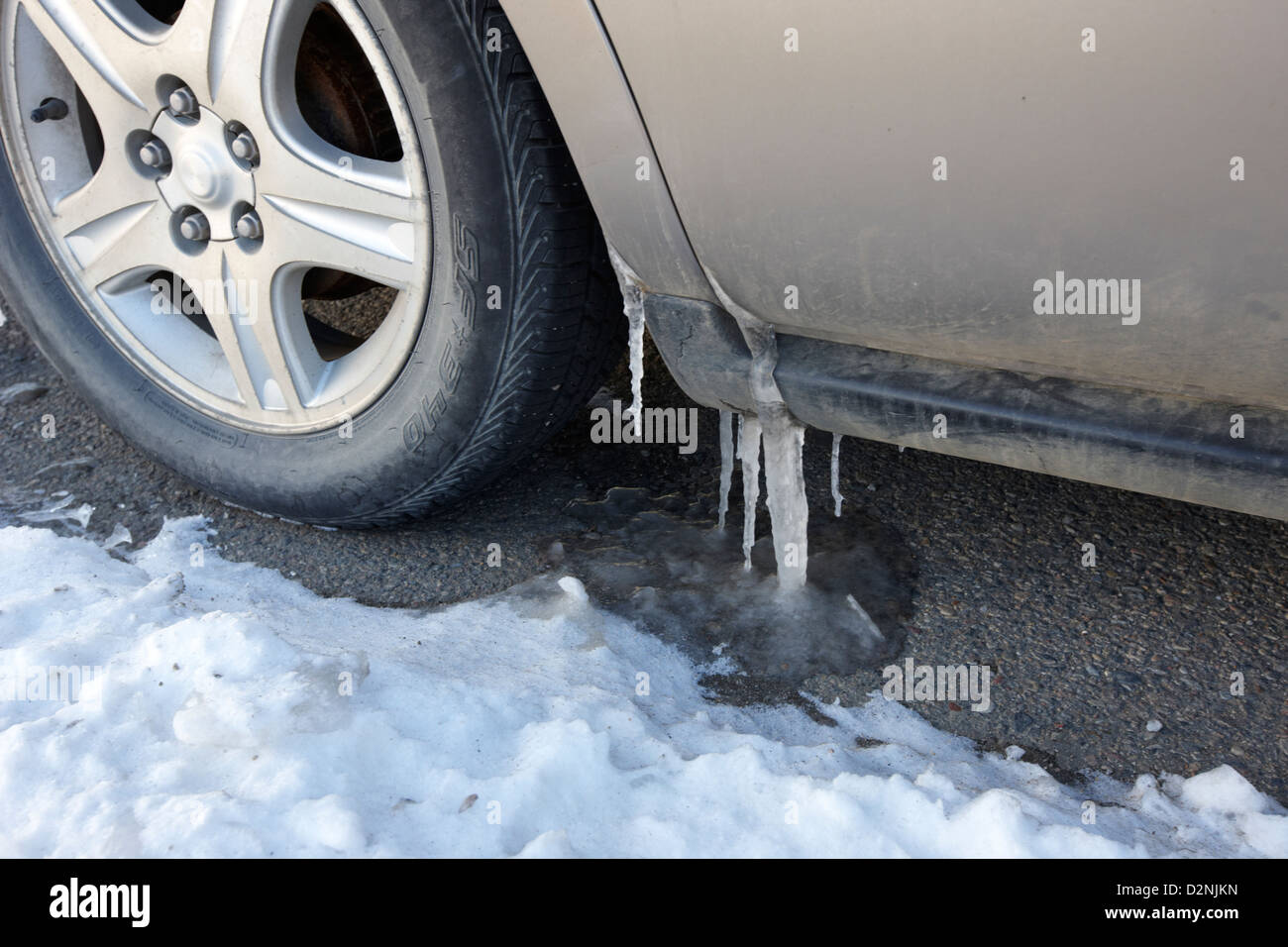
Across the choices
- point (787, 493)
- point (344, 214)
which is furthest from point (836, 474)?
point (344, 214)

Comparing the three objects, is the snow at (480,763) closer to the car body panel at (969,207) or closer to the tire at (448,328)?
the tire at (448,328)

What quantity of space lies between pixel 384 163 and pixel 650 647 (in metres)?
0.92

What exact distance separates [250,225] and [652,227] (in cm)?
81

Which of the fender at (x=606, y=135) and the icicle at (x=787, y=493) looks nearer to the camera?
the fender at (x=606, y=135)

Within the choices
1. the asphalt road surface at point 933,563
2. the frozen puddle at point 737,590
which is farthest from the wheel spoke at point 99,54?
the frozen puddle at point 737,590

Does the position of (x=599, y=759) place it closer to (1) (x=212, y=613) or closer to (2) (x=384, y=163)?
(1) (x=212, y=613)

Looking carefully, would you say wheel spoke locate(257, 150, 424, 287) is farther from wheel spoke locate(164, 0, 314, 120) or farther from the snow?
the snow

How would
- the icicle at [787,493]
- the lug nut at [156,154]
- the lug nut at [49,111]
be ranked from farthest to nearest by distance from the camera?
1. the lug nut at [49,111]
2. the lug nut at [156,154]
3. the icicle at [787,493]

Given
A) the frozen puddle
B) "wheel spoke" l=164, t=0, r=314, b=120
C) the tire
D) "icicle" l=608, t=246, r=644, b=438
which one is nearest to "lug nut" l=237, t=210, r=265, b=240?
"wheel spoke" l=164, t=0, r=314, b=120

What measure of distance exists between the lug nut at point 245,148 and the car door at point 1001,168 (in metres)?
0.77

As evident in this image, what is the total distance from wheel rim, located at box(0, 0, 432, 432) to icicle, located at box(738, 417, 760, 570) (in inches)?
22.9

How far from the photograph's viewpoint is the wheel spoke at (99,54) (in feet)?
6.12

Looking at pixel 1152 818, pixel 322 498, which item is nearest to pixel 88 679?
pixel 322 498

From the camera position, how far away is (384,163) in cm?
179
